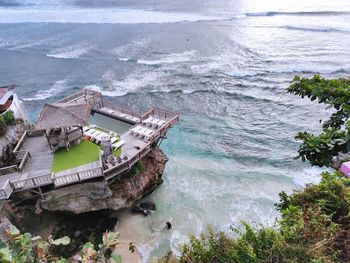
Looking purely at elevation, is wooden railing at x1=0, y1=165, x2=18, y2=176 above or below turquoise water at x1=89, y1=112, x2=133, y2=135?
above

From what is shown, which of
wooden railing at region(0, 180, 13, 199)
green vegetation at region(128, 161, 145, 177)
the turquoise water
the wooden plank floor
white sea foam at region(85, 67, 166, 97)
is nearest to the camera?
wooden railing at region(0, 180, 13, 199)

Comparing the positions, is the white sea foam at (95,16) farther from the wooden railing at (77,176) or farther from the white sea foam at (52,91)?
the wooden railing at (77,176)

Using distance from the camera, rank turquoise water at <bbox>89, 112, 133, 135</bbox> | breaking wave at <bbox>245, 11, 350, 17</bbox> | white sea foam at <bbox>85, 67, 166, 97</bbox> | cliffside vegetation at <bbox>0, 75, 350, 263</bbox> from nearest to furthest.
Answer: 1. cliffside vegetation at <bbox>0, 75, 350, 263</bbox>
2. turquoise water at <bbox>89, 112, 133, 135</bbox>
3. white sea foam at <bbox>85, 67, 166, 97</bbox>
4. breaking wave at <bbox>245, 11, 350, 17</bbox>

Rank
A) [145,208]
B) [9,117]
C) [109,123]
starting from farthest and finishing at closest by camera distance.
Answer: [109,123] → [145,208] → [9,117]

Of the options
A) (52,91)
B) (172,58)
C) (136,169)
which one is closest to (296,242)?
(136,169)

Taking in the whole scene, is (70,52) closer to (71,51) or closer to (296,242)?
(71,51)

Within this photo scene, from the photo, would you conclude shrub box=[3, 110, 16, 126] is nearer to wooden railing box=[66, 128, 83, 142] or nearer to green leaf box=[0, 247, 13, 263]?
wooden railing box=[66, 128, 83, 142]

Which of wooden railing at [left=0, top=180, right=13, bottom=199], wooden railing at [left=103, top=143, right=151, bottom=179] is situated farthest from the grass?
wooden railing at [left=0, top=180, right=13, bottom=199]
